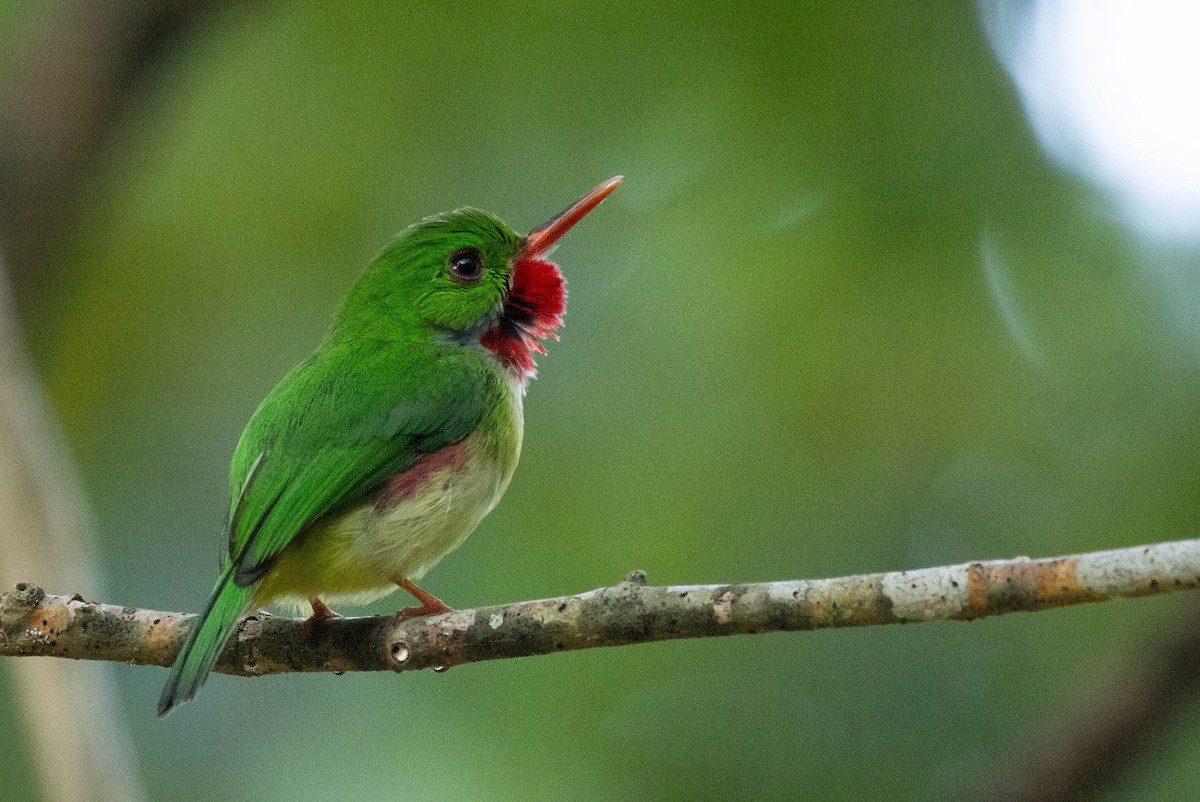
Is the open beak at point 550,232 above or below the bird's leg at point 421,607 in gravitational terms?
above

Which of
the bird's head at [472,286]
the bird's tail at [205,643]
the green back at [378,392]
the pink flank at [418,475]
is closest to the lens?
the bird's tail at [205,643]

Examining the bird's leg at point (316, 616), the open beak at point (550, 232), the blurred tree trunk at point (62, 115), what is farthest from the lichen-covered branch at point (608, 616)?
the open beak at point (550, 232)

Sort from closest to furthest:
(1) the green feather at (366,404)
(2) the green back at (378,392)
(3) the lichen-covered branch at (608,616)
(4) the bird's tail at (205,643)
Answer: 1. (3) the lichen-covered branch at (608,616)
2. (4) the bird's tail at (205,643)
3. (1) the green feather at (366,404)
4. (2) the green back at (378,392)

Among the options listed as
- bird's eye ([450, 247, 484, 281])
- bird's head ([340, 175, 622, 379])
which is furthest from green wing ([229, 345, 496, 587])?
bird's eye ([450, 247, 484, 281])

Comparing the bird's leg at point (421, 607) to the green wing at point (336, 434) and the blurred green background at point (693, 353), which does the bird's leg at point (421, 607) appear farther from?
the blurred green background at point (693, 353)

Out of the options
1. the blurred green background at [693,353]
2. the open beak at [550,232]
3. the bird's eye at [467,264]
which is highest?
the open beak at [550,232]

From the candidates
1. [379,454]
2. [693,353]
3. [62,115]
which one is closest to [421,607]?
[379,454]

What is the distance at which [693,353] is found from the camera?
729 centimetres

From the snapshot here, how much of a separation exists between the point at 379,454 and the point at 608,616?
1.03 m

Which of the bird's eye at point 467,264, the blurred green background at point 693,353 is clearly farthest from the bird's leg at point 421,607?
the blurred green background at point 693,353

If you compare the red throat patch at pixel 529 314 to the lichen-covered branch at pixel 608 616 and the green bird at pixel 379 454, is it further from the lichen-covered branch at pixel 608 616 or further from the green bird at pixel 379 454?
the lichen-covered branch at pixel 608 616

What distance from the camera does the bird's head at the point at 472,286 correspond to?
4.20 meters

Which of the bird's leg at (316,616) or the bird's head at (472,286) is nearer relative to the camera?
the bird's leg at (316,616)

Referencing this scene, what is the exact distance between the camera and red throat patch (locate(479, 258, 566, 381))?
4.25 m
